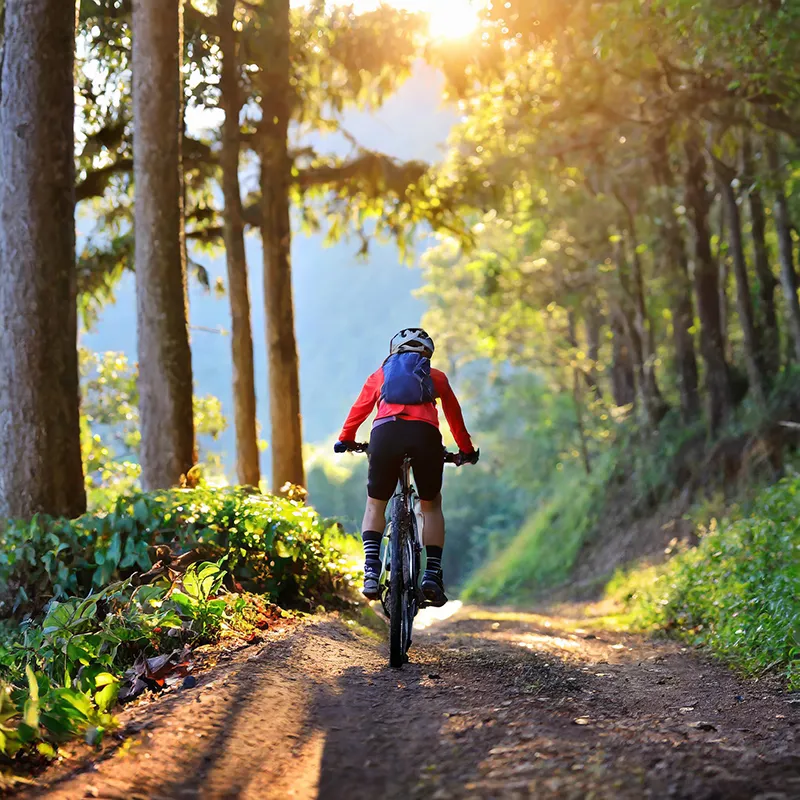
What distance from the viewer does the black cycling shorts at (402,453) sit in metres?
6.10

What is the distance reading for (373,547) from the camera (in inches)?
249

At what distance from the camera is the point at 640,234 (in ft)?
74.9

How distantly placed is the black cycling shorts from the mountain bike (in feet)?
0.27

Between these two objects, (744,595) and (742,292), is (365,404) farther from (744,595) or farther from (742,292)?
(742,292)

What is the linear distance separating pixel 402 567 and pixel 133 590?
6.15ft

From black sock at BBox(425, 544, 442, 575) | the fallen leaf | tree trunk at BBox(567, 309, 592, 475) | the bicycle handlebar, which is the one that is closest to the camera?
the fallen leaf

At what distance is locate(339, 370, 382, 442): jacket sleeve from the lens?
6277 millimetres

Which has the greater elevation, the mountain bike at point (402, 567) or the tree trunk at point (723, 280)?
the tree trunk at point (723, 280)

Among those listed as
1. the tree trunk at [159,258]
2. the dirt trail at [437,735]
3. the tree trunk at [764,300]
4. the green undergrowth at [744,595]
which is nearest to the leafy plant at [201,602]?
the dirt trail at [437,735]

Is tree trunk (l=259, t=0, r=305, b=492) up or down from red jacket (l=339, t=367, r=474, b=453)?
up

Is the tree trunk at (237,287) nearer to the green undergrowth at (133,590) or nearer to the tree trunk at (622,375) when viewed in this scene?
the green undergrowth at (133,590)

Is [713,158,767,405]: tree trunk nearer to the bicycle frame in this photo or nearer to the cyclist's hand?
the cyclist's hand

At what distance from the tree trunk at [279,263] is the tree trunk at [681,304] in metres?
9.96

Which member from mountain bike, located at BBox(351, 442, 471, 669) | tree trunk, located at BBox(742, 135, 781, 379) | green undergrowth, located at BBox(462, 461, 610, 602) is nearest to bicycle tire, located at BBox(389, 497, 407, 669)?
mountain bike, located at BBox(351, 442, 471, 669)
